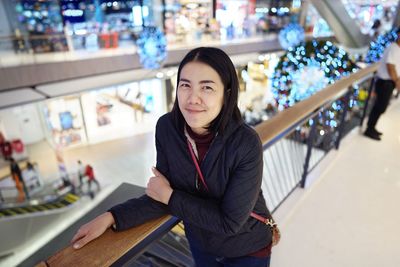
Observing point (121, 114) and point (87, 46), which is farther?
point (121, 114)

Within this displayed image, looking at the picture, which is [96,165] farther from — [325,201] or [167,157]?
[167,157]

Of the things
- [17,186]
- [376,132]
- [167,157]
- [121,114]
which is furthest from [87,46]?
[167,157]

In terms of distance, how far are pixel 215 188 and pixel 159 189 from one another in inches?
7.2

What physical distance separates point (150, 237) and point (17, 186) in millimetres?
8148

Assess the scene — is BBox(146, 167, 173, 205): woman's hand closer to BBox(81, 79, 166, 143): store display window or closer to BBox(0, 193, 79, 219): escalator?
BBox(0, 193, 79, 219): escalator

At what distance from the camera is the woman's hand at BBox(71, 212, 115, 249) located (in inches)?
31.6

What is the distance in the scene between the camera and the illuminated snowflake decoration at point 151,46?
5445mm

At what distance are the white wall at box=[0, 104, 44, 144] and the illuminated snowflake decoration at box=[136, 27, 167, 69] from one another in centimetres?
640

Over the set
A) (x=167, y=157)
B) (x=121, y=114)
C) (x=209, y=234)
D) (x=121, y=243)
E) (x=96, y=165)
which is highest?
(x=167, y=157)

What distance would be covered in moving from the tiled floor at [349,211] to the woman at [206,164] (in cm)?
109

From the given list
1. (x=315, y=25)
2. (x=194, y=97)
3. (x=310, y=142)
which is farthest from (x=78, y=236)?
(x=315, y=25)

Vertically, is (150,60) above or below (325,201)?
above

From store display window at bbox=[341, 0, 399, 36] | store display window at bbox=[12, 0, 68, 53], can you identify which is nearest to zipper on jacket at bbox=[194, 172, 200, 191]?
store display window at bbox=[12, 0, 68, 53]

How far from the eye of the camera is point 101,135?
34.4 feet
